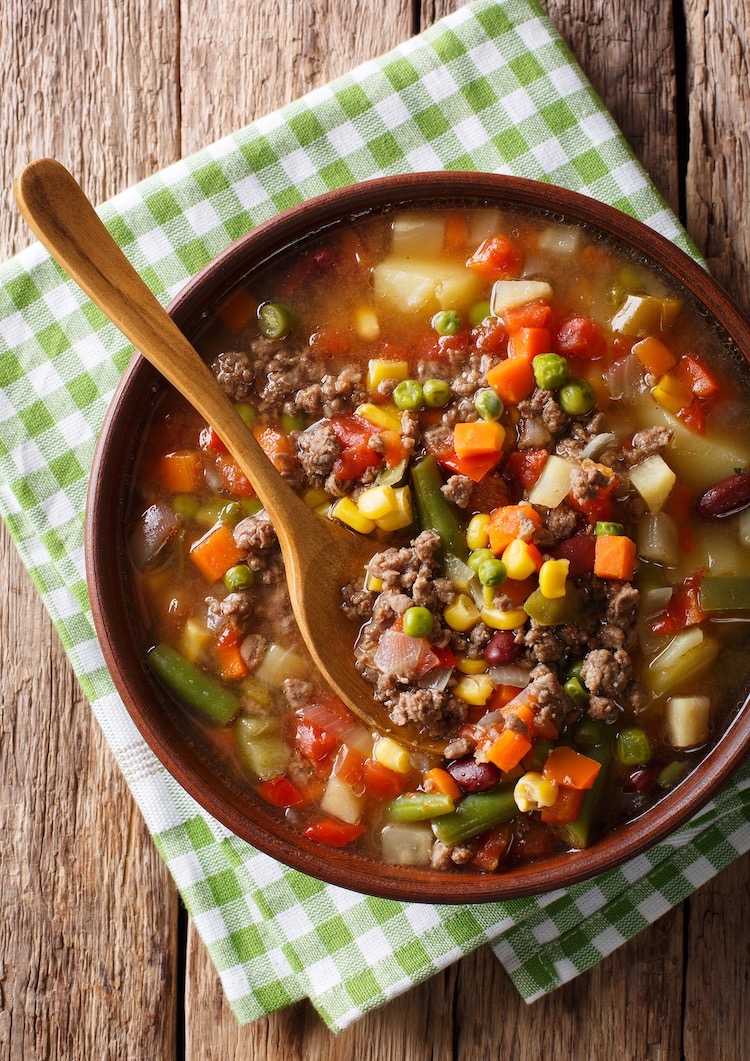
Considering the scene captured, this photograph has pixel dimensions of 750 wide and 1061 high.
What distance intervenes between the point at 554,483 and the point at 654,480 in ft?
1.27

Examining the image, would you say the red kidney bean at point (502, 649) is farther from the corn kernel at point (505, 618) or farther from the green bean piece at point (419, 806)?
the green bean piece at point (419, 806)

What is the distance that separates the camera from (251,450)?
380 cm

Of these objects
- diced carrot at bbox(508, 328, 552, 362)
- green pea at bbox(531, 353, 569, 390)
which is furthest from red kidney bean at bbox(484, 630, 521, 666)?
diced carrot at bbox(508, 328, 552, 362)

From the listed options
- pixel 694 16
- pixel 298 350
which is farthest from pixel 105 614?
pixel 694 16

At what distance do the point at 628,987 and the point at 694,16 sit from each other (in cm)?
440

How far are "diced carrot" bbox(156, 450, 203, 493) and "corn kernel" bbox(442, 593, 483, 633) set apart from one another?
3.79 ft

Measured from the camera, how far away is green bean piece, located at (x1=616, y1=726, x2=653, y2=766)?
3.86 metres

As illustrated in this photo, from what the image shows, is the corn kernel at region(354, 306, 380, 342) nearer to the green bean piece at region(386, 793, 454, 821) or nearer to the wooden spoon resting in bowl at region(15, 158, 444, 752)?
the wooden spoon resting in bowl at region(15, 158, 444, 752)

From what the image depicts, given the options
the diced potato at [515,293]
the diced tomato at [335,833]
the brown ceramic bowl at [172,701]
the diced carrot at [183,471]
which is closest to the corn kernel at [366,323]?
the brown ceramic bowl at [172,701]

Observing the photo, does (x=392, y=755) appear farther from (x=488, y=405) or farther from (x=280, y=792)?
(x=488, y=405)

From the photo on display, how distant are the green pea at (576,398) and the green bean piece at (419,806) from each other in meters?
1.57

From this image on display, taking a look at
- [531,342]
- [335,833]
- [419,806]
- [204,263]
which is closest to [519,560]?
[531,342]

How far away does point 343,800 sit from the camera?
398cm

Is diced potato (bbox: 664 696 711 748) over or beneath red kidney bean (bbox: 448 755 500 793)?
beneath
